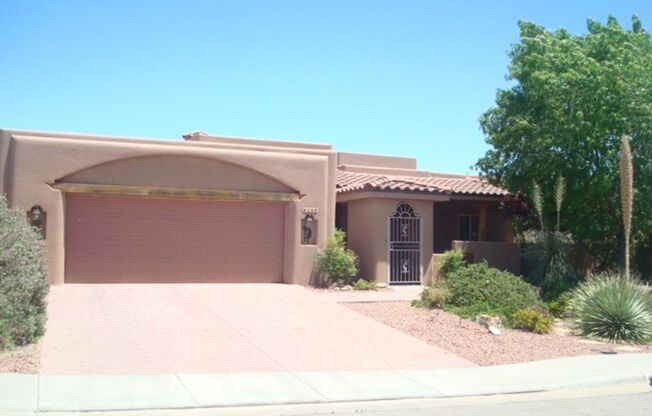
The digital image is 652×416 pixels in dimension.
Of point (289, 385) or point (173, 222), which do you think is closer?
point (289, 385)

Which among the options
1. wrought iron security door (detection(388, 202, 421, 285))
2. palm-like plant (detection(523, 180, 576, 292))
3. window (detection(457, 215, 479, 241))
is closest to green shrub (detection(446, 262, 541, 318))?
palm-like plant (detection(523, 180, 576, 292))

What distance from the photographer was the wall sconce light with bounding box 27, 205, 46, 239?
59.0ft

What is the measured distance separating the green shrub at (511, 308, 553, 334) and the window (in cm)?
924

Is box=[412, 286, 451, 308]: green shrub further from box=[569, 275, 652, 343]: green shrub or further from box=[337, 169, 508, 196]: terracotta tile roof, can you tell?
box=[337, 169, 508, 196]: terracotta tile roof

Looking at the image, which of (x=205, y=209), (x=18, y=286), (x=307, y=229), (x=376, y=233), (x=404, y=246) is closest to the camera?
(x=18, y=286)

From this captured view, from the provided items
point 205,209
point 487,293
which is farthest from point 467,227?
point 205,209

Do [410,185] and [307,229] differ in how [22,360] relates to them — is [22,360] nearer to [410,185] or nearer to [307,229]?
[307,229]

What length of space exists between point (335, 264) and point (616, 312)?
23.5ft

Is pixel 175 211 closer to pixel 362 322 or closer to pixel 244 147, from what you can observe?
pixel 244 147

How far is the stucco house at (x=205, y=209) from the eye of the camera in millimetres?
18219

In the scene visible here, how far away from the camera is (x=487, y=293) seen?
17422 millimetres

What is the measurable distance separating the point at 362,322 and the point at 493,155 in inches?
336

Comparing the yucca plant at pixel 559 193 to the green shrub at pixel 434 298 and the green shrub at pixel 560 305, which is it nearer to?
the green shrub at pixel 560 305

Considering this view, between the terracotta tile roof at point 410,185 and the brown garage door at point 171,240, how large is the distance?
8.39 ft
